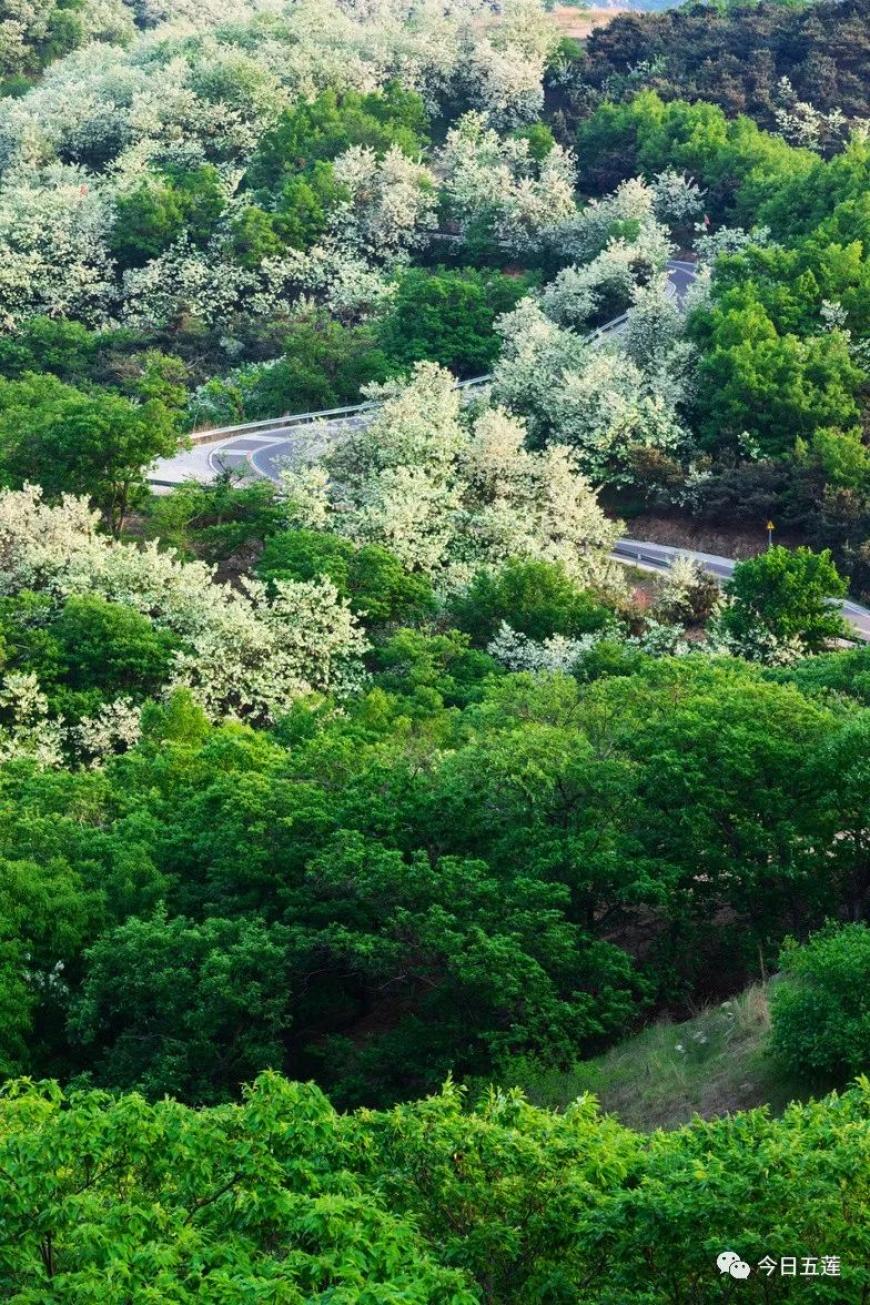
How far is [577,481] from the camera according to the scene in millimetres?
60281

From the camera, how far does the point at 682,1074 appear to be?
94.5ft

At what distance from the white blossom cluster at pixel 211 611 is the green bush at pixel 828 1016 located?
22.4 metres

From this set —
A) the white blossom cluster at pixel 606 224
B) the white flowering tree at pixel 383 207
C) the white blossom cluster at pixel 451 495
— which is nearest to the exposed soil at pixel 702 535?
the white blossom cluster at pixel 451 495

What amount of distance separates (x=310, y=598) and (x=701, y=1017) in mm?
23141

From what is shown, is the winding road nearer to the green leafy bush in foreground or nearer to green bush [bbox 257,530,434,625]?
green bush [bbox 257,530,434,625]

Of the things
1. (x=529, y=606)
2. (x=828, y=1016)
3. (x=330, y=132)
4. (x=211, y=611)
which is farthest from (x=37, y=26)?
(x=828, y=1016)

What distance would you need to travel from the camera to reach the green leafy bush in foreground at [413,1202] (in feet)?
58.1

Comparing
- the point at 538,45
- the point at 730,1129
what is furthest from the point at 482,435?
the point at 538,45

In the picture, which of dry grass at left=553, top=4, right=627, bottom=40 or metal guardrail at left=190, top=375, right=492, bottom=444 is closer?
metal guardrail at left=190, top=375, right=492, bottom=444

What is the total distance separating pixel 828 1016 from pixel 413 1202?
8817 mm

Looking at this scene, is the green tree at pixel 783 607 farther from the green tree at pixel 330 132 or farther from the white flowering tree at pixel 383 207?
the green tree at pixel 330 132

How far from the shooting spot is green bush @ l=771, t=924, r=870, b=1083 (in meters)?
26.5

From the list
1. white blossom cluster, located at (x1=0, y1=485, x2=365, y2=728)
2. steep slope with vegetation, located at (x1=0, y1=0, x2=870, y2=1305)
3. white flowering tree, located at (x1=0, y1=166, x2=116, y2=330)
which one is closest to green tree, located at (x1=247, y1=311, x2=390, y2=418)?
steep slope with vegetation, located at (x1=0, y1=0, x2=870, y2=1305)

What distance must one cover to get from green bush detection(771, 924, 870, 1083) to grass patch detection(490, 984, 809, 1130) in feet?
1.74
